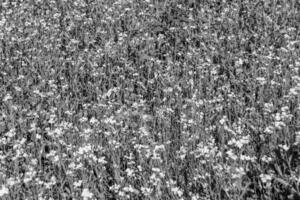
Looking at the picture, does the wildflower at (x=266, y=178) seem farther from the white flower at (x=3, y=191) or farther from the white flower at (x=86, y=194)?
the white flower at (x=3, y=191)

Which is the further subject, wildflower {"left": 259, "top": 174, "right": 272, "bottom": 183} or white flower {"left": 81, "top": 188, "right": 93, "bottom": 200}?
white flower {"left": 81, "top": 188, "right": 93, "bottom": 200}

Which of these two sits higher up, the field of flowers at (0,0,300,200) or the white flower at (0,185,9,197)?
the field of flowers at (0,0,300,200)

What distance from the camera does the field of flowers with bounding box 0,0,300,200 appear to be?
4.51 m

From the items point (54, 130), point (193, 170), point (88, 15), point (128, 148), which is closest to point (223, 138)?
point (193, 170)

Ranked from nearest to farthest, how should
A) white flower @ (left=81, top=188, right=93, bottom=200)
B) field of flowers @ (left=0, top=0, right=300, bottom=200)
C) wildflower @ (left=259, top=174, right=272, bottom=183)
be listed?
1. wildflower @ (left=259, top=174, right=272, bottom=183)
2. white flower @ (left=81, top=188, right=93, bottom=200)
3. field of flowers @ (left=0, top=0, right=300, bottom=200)

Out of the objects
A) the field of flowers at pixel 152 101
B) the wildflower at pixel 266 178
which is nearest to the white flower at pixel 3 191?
the field of flowers at pixel 152 101

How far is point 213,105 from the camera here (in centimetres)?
574

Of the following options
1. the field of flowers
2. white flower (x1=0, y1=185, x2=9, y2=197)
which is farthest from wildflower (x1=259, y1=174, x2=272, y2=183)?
white flower (x1=0, y1=185, x2=9, y2=197)

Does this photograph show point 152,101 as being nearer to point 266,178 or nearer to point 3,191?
point 3,191

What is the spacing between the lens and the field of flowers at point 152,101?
451 centimetres

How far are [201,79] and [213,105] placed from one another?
1.94ft

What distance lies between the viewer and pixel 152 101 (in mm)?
6051

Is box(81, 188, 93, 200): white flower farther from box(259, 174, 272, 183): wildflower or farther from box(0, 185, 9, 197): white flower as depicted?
box(259, 174, 272, 183): wildflower

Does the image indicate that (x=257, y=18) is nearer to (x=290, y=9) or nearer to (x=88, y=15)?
(x=290, y=9)
